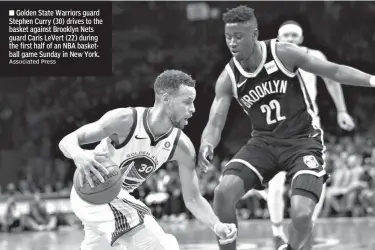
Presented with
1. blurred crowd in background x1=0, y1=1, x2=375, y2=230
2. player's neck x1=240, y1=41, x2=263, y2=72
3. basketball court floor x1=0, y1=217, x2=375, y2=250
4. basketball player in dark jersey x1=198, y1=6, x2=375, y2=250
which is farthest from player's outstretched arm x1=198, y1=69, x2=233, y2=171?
blurred crowd in background x1=0, y1=1, x2=375, y2=230

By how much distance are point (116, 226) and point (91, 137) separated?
1.94 feet

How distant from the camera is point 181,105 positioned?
4.04m

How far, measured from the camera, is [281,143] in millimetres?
4594

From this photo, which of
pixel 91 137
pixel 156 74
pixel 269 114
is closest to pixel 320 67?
pixel 269 114

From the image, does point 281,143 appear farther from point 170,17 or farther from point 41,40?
point 170,17

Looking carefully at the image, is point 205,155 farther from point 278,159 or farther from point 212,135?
point 278,159

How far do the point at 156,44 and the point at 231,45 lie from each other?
11.4 meters

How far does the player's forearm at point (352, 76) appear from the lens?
434 cm

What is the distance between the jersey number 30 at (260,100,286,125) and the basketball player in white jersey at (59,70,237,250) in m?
0.74

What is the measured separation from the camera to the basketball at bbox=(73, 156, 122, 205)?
3727 mm

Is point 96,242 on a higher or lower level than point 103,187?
lower

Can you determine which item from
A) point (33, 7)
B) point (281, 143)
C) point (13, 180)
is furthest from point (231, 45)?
point (13, 180)

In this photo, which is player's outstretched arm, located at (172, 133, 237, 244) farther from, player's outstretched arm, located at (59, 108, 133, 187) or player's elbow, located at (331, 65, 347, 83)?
player's elbow, located at (331, 65, 347, 83)

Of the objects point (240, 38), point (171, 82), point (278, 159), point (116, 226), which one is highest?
point (240, 38)
